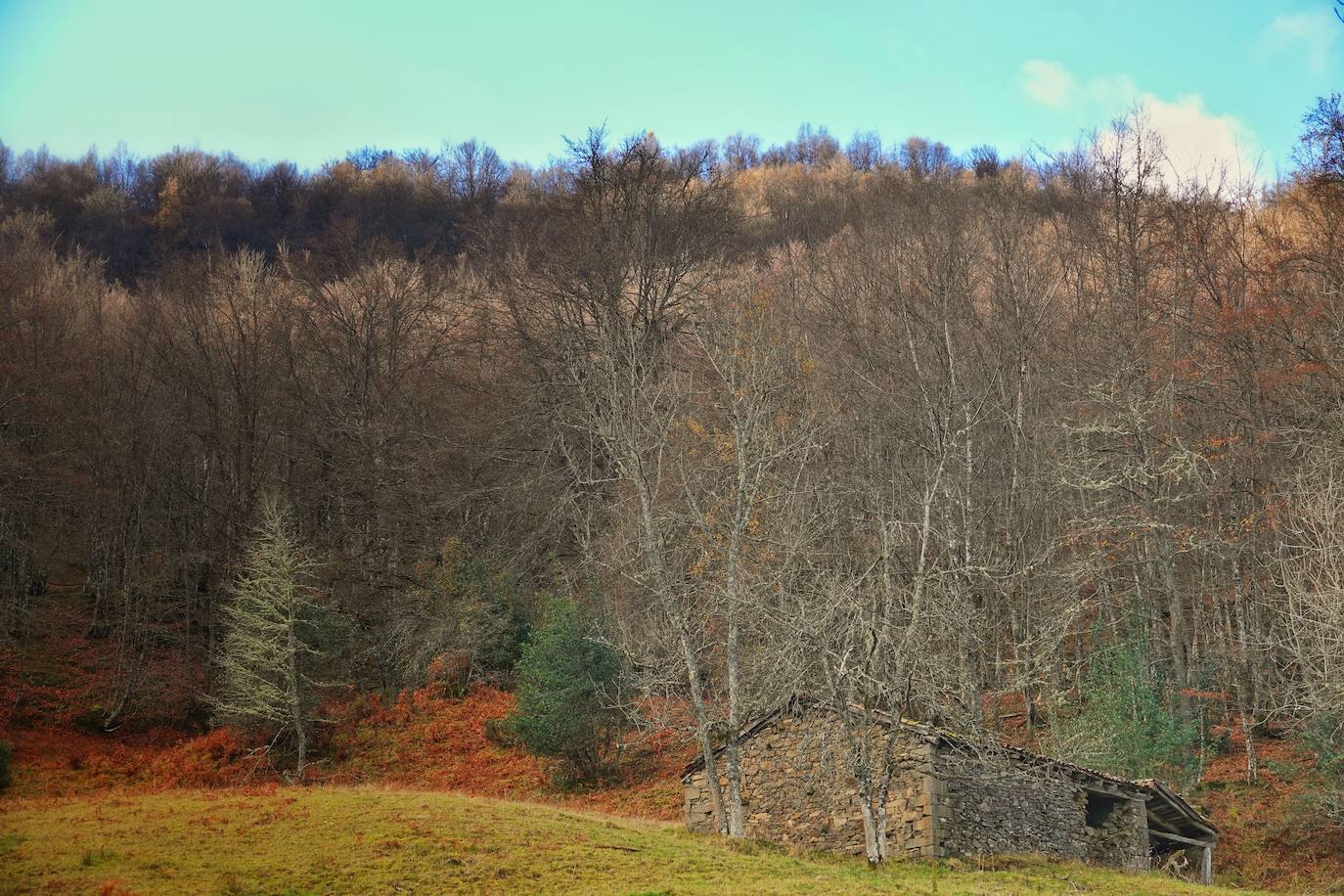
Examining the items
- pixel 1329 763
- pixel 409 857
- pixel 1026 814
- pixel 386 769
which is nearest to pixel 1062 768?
pixel 1026 814

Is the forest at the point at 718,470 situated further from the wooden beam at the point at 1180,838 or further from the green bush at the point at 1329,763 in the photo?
the wooden beam at the point at 1180,838

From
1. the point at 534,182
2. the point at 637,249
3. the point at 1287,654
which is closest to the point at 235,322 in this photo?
the point at 637,249

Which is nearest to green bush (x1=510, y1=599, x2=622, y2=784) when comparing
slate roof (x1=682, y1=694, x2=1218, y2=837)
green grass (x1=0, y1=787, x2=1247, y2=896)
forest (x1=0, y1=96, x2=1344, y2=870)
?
forest (x1=0, y1=96, x2=1344, y2=870)

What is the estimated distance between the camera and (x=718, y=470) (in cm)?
2406

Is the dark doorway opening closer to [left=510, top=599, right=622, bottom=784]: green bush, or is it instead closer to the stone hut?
the stone hut

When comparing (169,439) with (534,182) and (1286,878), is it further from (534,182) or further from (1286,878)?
(534,182)

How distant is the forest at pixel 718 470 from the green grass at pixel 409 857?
7.33 ft

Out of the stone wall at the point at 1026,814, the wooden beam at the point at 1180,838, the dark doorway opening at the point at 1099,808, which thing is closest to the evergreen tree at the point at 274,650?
the stone wall at the point at 1026,814

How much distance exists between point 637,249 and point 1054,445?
15.7 meters

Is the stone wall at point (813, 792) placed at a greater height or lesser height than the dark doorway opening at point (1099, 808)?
greater

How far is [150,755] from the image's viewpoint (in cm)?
2958

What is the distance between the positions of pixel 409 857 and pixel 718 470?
1150 cm

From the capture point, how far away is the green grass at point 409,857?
44.8ft

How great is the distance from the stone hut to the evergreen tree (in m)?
12.9
